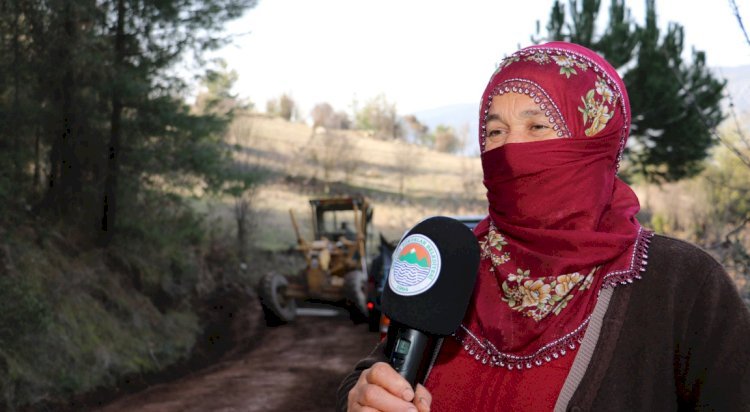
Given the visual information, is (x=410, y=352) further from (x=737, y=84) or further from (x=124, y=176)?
(x=124, y=176)

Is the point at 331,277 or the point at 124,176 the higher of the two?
the point at 124,176

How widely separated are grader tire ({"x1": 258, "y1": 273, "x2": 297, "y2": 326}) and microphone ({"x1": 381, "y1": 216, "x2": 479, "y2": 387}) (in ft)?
37.7

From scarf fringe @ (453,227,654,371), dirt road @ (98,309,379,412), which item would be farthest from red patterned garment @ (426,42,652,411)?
dirt road @ (98,309,379,412)

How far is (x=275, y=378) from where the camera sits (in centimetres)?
952

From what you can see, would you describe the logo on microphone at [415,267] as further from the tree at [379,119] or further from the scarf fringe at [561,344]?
the tree at [379,119]

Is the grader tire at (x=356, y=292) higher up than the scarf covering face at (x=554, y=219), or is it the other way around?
the scarf covering face at (x=554, y=219)

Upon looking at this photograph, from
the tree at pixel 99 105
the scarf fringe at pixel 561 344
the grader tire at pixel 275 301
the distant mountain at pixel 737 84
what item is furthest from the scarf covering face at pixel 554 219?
the grader tire at pixel 275 301

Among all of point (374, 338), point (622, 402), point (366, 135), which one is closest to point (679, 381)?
point (622, 402)

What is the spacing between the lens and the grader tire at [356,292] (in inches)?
500

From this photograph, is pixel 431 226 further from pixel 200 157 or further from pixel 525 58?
pixel 200 157

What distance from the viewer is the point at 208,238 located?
1675cm

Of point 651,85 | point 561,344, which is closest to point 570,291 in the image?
point 561,344

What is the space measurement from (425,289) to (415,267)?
0.07m

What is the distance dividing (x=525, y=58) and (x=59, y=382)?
25.7 ft
